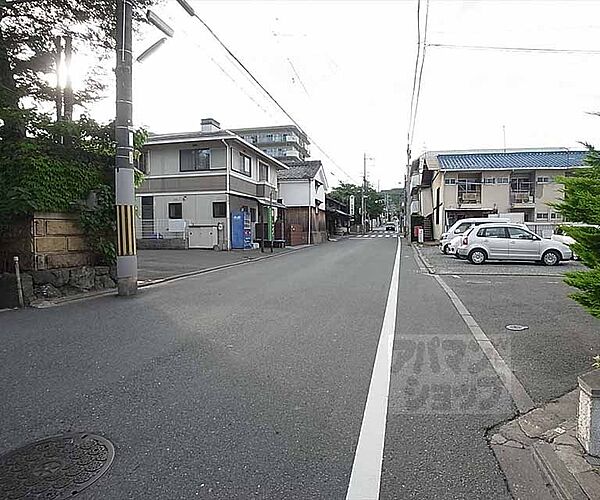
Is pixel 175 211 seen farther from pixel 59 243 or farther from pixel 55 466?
pixel 55 466

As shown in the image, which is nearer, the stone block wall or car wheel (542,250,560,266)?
the stone block wall

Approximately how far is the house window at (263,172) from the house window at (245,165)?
2038mm

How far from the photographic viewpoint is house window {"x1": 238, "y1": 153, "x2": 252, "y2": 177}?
2881 cm

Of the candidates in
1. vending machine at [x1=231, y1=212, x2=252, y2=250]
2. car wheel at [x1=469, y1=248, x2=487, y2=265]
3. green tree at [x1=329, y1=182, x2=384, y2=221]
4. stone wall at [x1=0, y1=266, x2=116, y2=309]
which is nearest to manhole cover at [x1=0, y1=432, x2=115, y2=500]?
stone wall at [x1=0, y1=266, x2=116, y2=309]

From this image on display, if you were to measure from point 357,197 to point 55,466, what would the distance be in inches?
3041

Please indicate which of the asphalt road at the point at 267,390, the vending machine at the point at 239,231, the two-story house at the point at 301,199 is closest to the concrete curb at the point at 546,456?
the asphalt road at the point at 267,390

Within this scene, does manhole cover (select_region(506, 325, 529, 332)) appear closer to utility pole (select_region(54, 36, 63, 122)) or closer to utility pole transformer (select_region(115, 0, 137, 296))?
utility pole transformer (select_region(115, 0, 137, 296))

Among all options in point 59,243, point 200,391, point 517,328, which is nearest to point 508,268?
point 517,328

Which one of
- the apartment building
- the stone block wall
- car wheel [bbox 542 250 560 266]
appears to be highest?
the apartment building

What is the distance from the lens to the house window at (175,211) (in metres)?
27.7

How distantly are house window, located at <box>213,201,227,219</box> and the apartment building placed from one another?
1842 inches

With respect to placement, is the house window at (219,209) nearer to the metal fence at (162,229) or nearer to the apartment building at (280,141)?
the metal fence at (162,229)

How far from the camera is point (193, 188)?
27188 millimetres

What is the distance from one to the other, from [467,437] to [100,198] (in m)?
9.73
